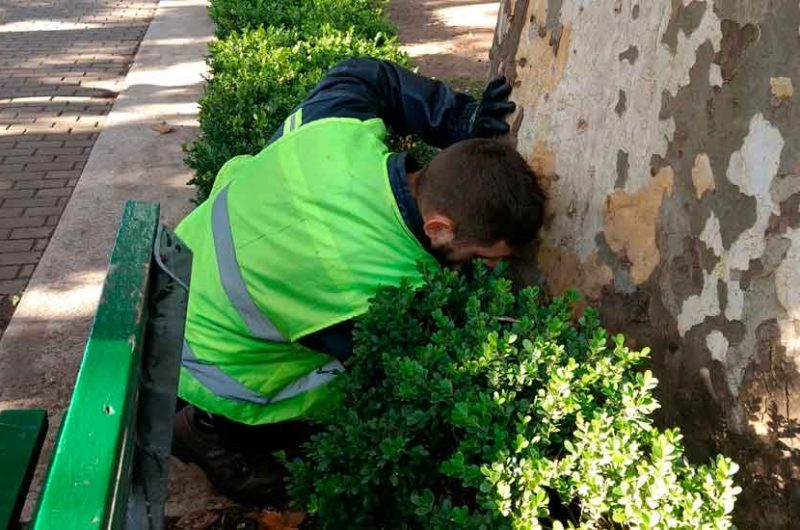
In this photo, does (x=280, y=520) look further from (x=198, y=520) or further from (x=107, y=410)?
(x=107, y=410)

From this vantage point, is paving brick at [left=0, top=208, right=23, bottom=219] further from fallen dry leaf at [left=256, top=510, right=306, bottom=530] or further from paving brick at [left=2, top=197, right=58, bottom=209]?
fallen dry leaf at [left=256, top=510, right=306, bottom=530]

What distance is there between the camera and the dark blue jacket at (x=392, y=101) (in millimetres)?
2889

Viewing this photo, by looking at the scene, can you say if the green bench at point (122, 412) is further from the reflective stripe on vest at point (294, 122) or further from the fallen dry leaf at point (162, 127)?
the fallen dry leaf at point (162, 127)

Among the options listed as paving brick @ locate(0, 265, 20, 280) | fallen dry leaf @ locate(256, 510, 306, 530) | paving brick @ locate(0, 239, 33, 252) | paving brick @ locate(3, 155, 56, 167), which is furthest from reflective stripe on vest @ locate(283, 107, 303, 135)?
paving brick @ locate(3, 155, 56, 167)

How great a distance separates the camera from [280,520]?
2920 millimetres

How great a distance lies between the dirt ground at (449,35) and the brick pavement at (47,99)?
2693mm

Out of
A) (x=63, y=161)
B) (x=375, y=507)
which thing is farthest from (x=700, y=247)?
(x=63, y=161)

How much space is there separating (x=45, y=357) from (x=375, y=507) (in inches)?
92.8

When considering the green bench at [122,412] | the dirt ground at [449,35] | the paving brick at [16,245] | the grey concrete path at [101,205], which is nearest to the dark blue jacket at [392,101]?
the green bench at [122,412]

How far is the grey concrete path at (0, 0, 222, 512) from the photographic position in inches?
149

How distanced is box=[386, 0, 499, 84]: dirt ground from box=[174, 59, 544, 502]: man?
3.77 m

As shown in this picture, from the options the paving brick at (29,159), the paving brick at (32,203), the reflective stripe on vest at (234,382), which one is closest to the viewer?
the reflective stripe on vest at (234,382)

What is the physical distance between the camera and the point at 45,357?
385cm

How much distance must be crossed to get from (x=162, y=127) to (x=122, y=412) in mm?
5410
